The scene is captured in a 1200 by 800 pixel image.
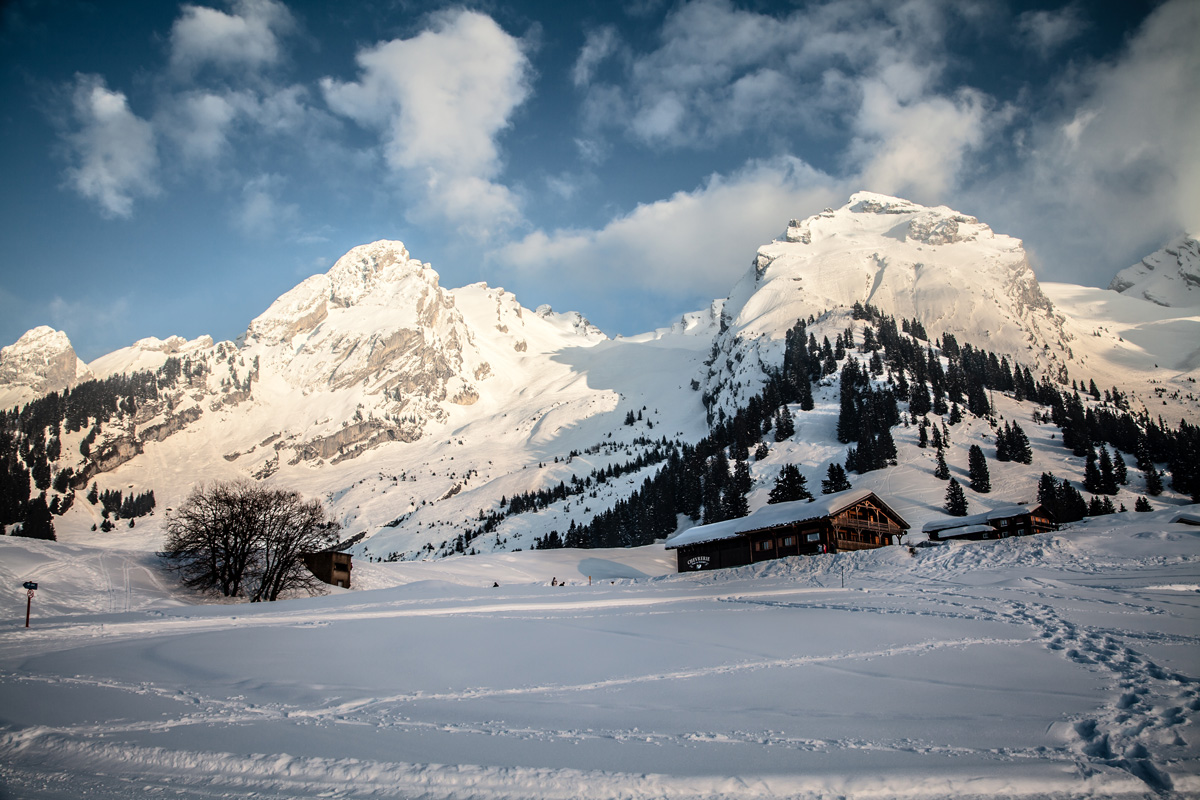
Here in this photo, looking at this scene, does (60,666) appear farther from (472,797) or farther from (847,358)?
(847,358)

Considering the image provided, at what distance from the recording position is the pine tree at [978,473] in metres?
77.3

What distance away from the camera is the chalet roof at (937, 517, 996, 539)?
53622mm

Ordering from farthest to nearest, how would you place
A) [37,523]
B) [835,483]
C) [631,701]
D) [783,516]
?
[37,523]
[835,483]
[783,516]
[631,701]

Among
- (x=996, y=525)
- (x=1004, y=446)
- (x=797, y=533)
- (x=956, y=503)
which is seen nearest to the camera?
(x=797, y=533)

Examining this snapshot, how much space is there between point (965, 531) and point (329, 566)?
55209mm

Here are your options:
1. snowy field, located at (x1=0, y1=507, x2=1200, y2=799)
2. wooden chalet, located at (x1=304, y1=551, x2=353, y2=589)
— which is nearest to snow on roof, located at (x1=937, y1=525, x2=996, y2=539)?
snowy field, located at (x1=0, y1=507, x2=1200, y2=799)

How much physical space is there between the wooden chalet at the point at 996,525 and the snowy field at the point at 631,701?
3307 cm

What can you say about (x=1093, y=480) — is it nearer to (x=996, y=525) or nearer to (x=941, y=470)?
(x=941, y=470)

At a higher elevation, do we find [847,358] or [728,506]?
[847,358]

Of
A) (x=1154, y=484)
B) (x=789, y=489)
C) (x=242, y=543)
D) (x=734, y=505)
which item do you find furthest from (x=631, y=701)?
(x=1154, y=484)

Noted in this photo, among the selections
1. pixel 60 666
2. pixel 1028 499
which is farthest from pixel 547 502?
pixel 60 666

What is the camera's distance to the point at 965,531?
5434 centimetres

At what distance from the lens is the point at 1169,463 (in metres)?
86.0

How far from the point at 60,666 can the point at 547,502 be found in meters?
108
